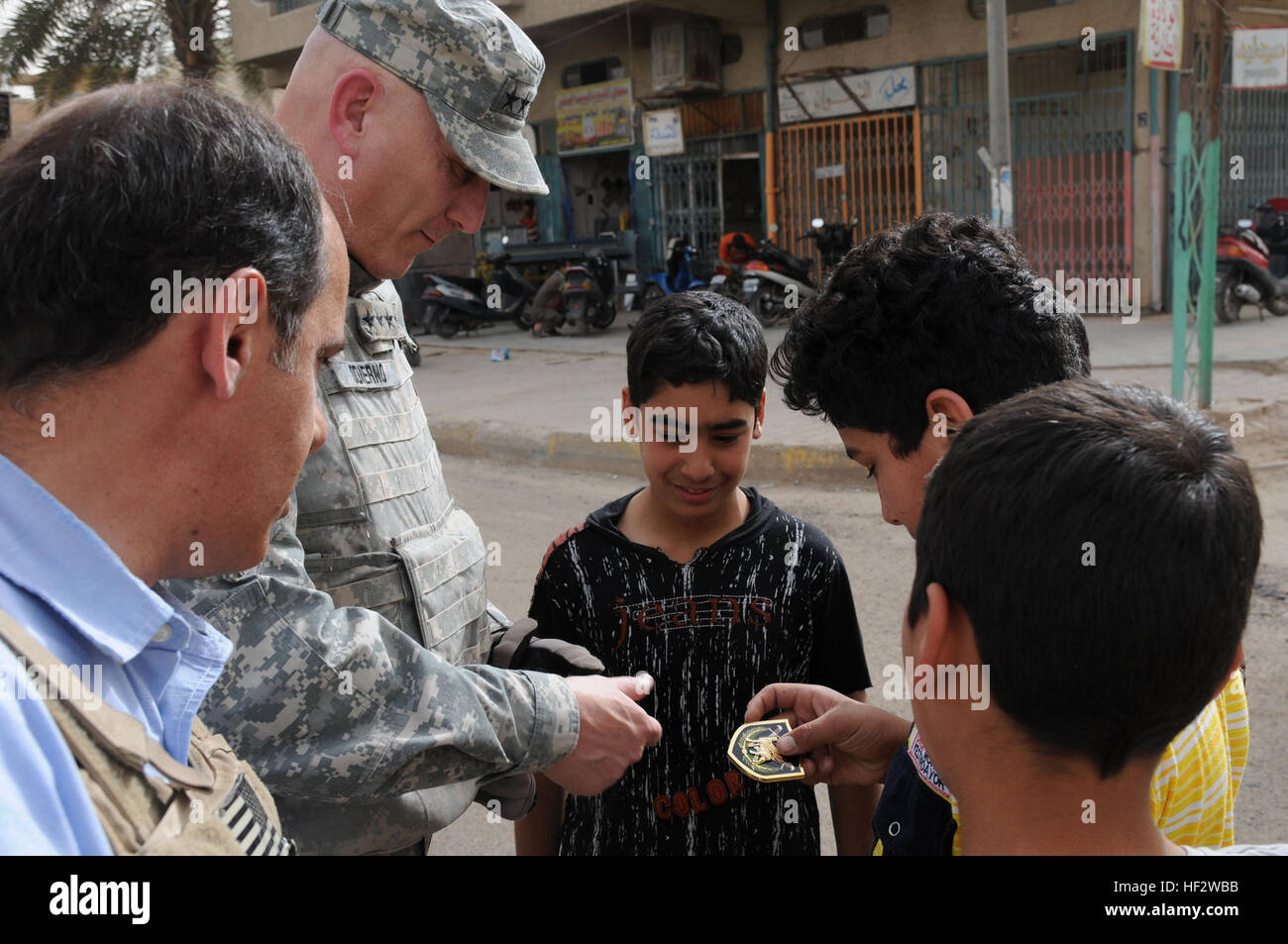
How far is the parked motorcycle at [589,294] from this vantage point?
12938mm

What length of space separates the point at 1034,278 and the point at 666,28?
42.2 ft

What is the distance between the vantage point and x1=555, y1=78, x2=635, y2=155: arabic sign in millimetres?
14570

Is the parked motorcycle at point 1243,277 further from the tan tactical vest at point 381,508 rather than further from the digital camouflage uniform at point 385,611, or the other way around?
the tan tactical vest at point 381,508

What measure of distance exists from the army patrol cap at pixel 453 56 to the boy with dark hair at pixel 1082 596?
1105mm

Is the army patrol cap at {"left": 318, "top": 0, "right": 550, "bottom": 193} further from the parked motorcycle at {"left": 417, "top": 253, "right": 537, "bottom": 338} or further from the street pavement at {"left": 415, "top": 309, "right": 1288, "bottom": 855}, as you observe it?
the parked motorcycle at {"left": 417, "top": 253, "right": 537, "bottom": 338}

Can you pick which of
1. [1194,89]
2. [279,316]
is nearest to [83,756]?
[279,316]

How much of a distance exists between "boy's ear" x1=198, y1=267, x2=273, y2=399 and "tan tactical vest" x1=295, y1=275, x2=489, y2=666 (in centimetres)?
62

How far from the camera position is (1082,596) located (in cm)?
101

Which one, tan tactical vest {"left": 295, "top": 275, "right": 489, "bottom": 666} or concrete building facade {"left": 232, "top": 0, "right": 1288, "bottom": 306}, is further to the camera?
concrete building facade {"left": 232, "top": 0, "right": 1288, "bottom": 306}

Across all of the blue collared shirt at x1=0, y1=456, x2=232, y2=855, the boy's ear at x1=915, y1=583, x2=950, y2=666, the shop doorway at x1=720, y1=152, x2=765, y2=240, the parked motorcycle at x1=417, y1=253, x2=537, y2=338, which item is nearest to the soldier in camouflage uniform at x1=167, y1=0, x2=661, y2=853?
the blue collared shirt at x1=0, y1=456, x2=232, y2=855

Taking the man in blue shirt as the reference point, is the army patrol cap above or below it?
above

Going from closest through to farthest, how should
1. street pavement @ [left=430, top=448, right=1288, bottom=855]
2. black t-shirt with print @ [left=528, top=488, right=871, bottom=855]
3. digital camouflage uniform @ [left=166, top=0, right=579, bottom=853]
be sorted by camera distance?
digital camouflage uniform @ [left=166, top=0, right=579, bottom=853], black t-shirt with print @ [left=528, top=488, right=871, bottom=855], street pavement @ [left=430, top=448, right=1288, bottom=855]

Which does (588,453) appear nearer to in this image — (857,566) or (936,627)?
(857,566)

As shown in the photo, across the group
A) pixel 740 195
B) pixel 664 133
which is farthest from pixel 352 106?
pixel 740 195
